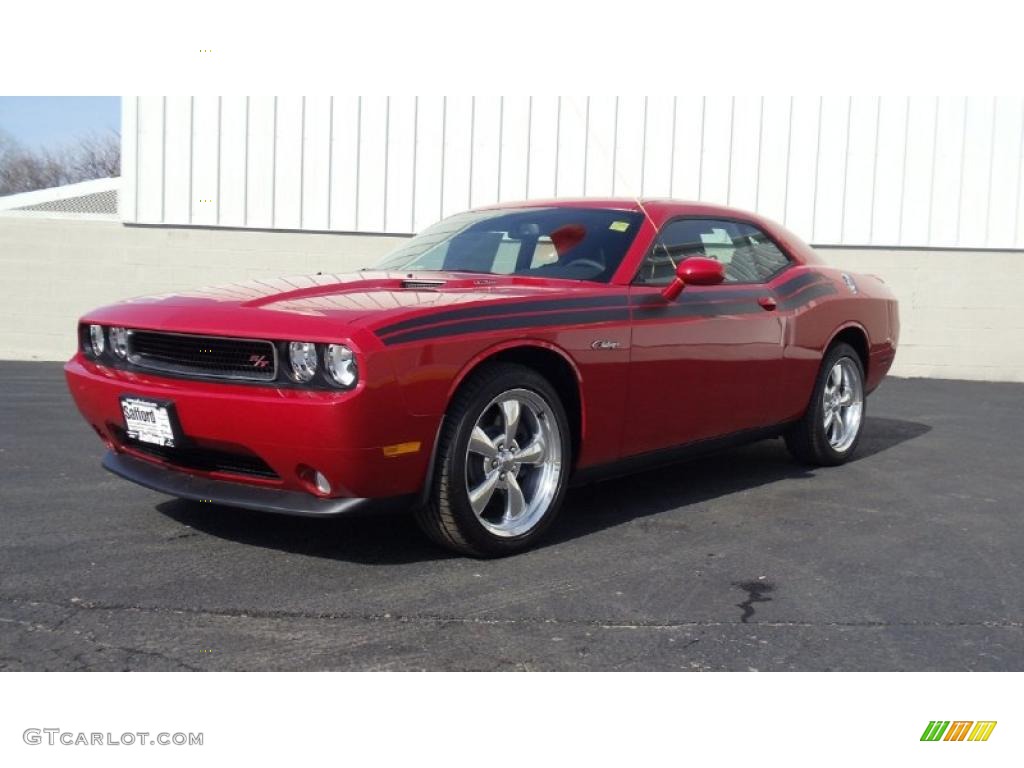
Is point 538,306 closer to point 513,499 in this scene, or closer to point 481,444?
point 481,444

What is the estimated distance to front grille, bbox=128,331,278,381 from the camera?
12.3ft

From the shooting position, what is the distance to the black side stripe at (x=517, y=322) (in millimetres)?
3727

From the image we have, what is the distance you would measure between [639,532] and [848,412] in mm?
2296

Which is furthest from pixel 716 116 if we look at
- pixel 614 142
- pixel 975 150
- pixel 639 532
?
pixel 639 532

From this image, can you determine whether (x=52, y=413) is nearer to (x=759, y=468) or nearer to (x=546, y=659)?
(x=759, y=468)

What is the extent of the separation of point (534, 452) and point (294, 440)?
0.98 metres

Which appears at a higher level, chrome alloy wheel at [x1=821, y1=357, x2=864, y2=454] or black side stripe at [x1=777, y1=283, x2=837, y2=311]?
black side stripe at [x1=777, y1=283, x2=837, y2=311]

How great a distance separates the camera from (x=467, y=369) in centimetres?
387

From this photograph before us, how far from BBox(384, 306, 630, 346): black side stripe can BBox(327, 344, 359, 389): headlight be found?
0.43 ft

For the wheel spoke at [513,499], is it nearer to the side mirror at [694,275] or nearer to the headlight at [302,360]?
the headlight at [302,360]

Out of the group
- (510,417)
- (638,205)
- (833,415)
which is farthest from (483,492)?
(833,415)

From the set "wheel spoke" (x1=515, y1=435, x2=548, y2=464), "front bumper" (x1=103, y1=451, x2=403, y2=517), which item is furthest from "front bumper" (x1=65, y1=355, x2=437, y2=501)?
"wheel spoke" (x1=515, y1=435, x2=548, y2=464)

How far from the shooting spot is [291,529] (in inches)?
175
